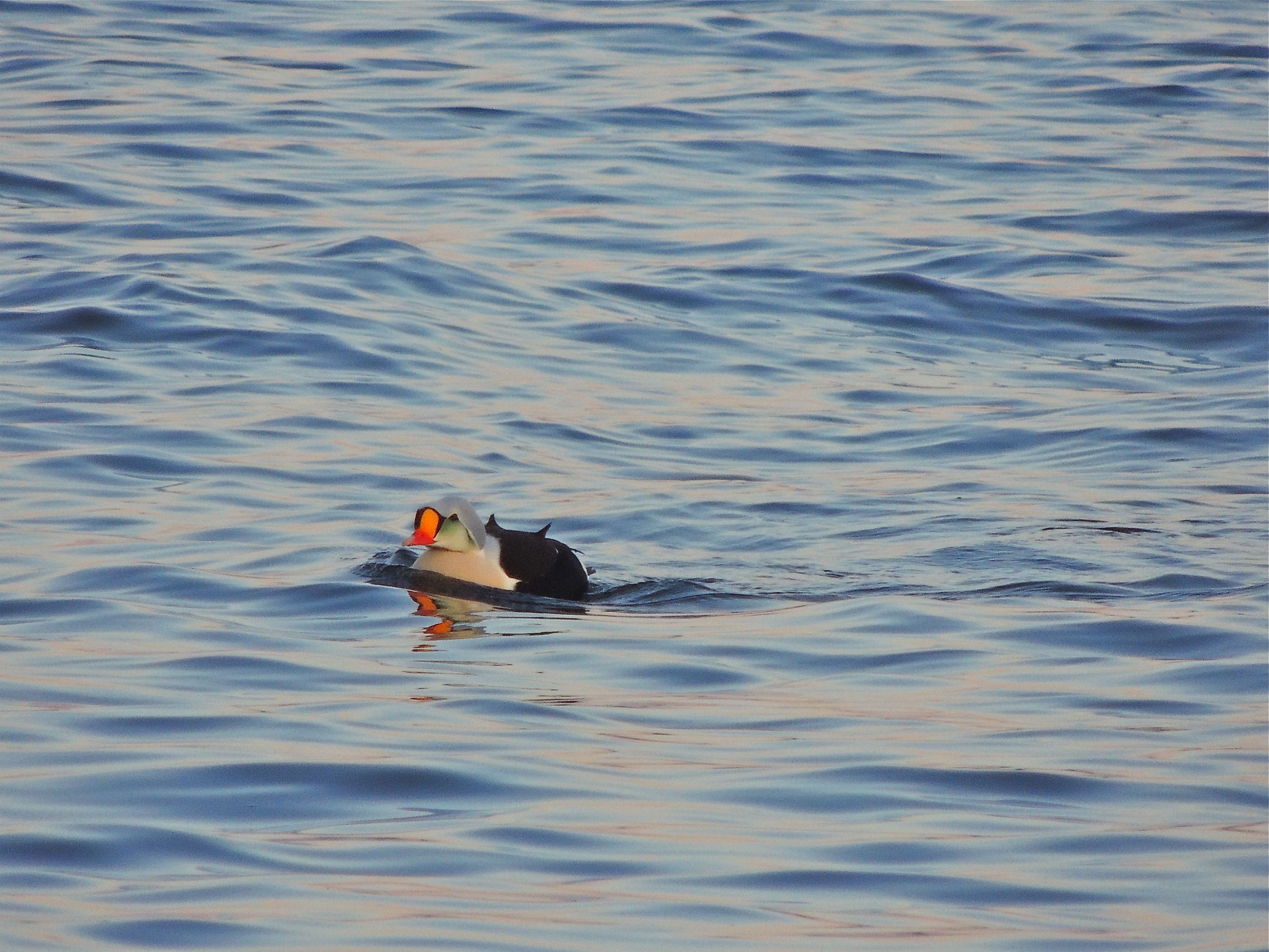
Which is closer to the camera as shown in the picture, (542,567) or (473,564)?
(542,567)

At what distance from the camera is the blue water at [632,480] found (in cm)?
526

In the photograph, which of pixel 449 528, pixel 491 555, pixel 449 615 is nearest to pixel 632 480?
pixel 491 555

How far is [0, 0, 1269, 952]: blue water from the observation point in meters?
5.26

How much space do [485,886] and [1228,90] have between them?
19793mm

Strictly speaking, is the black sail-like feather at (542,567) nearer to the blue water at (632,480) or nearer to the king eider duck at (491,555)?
the king eider duck at (491,555)

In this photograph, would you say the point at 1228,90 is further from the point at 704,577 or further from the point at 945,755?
the point at 945,755

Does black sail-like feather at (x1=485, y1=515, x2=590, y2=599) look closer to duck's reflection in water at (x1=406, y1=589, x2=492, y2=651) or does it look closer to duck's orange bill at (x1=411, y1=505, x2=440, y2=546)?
duck's reflection in water at (x1=406, y1=589, x2=492, y2=651)

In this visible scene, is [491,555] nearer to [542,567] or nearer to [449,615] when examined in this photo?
[542,567]

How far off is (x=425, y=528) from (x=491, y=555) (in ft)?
1.16

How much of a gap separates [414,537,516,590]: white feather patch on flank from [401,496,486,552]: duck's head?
29mm

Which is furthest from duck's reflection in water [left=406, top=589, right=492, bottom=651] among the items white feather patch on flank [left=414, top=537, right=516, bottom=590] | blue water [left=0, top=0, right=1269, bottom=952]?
white feather patch on flank [left=414, top=537, right=516, bottom=590]

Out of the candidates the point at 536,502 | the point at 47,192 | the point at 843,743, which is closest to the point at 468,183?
the point at 47,192

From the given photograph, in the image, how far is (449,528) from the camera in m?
8.97

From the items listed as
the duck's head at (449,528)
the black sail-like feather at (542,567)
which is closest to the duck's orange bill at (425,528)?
the duck's head at (449,528)
